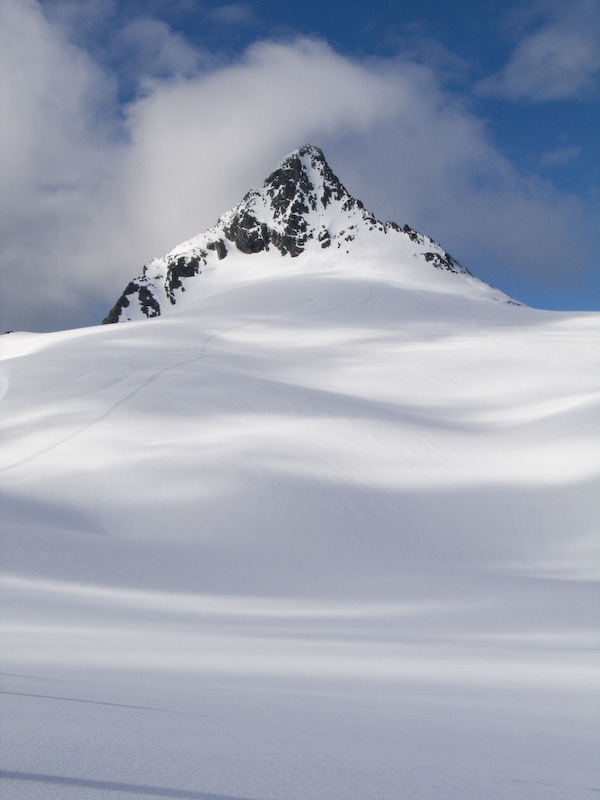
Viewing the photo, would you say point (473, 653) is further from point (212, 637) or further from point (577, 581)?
point (577, 581)

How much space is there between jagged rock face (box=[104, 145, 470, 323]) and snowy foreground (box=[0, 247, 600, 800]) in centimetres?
6654

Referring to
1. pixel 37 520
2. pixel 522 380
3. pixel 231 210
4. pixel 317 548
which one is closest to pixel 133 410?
pixel 37 520

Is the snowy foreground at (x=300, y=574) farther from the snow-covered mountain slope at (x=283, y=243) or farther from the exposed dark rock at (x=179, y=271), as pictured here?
the exposed dark rock at (x=179, y=271)

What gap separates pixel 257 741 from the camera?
8.38 feet

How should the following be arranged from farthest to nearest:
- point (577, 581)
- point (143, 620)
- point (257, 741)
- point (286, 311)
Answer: point (286, 311)
point (577, 581)
point (143, 620)
point (257, 741)

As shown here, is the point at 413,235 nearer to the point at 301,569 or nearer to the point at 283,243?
the point at 283,243

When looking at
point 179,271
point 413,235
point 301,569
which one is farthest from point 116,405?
point 179,271

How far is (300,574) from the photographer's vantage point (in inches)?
360

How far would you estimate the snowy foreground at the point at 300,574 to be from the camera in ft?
7.91

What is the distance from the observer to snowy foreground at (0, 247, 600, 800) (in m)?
2.41

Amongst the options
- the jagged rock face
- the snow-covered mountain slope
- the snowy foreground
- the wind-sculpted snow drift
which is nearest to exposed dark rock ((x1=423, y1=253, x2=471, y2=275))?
the snow-covered mountain slope

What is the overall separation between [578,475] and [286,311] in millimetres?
31473

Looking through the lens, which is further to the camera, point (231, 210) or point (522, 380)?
point (231, 210)

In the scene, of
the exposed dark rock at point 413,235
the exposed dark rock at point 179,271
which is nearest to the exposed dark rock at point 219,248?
the exposed dark rock at point 179,271
